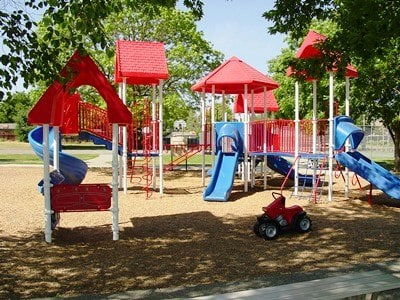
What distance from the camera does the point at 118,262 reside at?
6.96 meters

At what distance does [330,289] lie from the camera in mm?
4957

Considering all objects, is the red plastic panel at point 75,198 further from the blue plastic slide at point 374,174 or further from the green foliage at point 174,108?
the green foliage at point 174,108

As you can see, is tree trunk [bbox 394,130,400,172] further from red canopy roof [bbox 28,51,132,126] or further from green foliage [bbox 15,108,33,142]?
green foliage [bbox 15,108,33,142]

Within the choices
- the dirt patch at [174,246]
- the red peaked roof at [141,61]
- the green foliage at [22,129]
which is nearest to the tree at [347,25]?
the dirt patch at [174,246]

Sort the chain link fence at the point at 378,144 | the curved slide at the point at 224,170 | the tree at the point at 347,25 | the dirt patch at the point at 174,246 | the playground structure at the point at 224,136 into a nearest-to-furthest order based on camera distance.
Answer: the dirt patch at the point at 174,246, the tree at the point at 347,25, the playground structure at the point at 224,136, the curved slide at the point at 224,170, the chain link fence at the point at 378,144

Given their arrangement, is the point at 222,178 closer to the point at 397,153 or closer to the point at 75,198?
the point at 75,198

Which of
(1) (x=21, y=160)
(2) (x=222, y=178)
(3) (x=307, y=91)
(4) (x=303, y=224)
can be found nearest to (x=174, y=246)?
(4) (x=303, y=224)

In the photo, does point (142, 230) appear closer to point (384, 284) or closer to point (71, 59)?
point (71, 59)

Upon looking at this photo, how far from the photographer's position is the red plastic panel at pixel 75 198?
27.9 feet

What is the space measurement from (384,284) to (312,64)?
16.7 ft

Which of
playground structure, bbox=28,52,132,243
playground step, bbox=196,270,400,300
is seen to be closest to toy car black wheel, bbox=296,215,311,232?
playground structure, bbox=28,52,132,243

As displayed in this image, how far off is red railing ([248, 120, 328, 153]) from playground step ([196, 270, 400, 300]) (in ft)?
32.0

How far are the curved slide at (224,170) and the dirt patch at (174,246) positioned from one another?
0.58 m

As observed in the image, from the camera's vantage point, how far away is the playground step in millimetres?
4773
